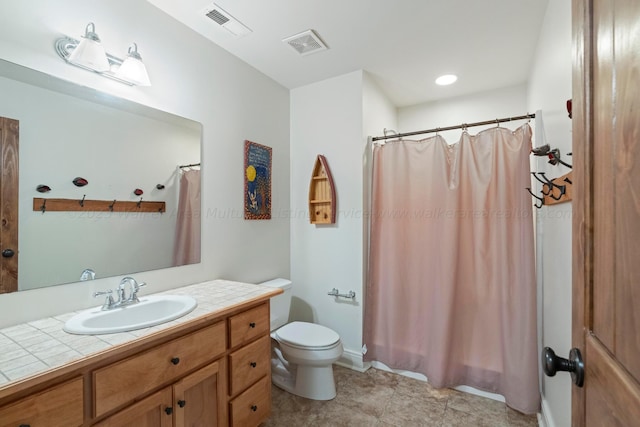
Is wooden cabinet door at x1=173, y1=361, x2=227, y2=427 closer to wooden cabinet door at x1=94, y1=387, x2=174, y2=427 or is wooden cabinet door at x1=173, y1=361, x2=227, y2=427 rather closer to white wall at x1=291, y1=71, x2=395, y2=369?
wooden cabinet door at x1=94, y1=387, x2=174, y2=427

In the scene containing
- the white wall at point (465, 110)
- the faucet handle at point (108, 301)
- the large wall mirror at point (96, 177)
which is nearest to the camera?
the large wall mirror at point (96, 177)

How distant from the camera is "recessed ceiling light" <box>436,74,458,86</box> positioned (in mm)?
2412

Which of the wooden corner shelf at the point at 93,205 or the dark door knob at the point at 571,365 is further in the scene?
the wooden corner shelf at the point at 93,205

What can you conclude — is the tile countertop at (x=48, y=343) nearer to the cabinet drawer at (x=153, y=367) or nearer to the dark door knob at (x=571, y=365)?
the cabinet drawer at (x=153, y=367)

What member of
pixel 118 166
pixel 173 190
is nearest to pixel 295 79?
pixel 173 190

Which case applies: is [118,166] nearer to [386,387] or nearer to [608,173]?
[608,173]

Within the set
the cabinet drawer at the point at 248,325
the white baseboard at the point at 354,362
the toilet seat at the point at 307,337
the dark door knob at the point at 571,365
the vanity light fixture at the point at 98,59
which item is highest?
the vanity light fixture at the point at 98,59

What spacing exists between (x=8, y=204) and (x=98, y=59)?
0.73 meters

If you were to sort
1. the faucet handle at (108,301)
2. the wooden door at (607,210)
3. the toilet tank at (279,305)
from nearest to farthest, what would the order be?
the wooden door at (607,210) → the faucet handle at (108,301) → the toilet tank at (279,305)

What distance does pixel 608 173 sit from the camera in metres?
0.52

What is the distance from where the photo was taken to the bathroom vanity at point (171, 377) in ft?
2.72

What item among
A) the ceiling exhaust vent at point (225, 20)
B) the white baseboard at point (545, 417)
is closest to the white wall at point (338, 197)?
the ceiling exhaust vent at point (225, 20)

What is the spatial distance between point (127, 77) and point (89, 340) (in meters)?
1.23

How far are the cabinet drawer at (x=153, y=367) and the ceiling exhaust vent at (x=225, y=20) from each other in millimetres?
1735
